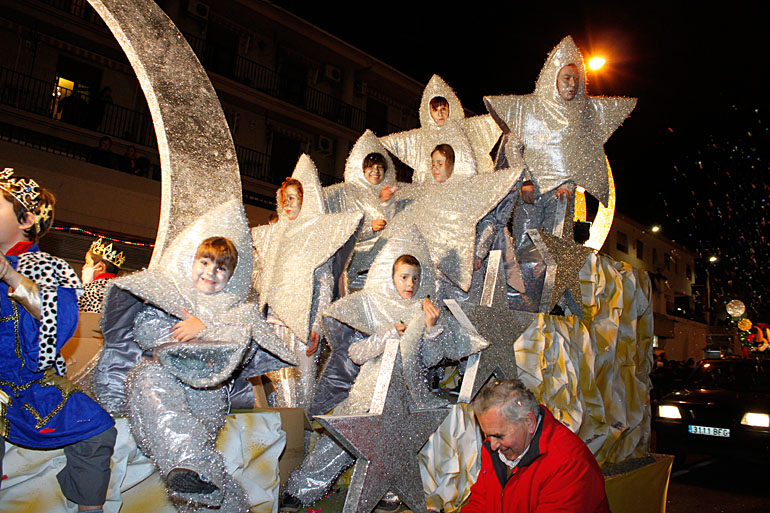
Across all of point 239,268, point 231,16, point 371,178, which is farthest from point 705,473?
point 231,16

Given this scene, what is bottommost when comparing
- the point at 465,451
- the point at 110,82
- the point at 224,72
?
the point at 465,451

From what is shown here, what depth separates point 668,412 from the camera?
21.5ft

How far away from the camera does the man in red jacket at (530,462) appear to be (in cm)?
217

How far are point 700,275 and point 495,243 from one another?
21340 millimetres

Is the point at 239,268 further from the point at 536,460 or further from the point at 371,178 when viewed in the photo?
the point at 371,178

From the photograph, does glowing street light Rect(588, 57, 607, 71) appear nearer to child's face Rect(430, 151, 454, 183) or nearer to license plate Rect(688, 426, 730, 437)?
child's face Rect(430, 151, 454, 183)

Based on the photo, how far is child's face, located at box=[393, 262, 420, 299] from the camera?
370 centimetres

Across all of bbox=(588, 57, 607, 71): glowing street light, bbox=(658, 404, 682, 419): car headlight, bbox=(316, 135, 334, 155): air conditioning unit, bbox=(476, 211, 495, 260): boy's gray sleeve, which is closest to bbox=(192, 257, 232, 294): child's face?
bbox=(476, 211, 495, 260): boy's gray sleeve

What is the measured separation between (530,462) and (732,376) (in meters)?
5.84

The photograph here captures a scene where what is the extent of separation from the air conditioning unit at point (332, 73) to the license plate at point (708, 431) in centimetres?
1352

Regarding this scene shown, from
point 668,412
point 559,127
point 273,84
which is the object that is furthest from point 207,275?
point 273,84

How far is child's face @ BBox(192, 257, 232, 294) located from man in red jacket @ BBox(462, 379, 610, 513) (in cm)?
137

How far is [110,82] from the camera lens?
43.4ft

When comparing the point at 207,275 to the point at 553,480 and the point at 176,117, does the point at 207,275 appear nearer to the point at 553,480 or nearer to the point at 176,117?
the point at 176,117
